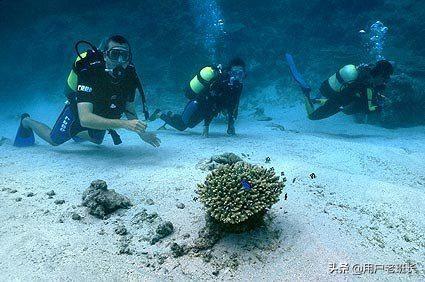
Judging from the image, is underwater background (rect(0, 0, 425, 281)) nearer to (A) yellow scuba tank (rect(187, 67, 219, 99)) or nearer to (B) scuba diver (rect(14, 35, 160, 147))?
(B) scuba diver (rect(14, 35, 160, 147))

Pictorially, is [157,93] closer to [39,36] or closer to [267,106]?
[267,106]

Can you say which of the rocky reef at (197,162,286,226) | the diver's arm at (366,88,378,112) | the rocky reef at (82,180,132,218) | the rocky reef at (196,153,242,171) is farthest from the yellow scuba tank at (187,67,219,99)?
the rocky reef at (197,162,286,226)

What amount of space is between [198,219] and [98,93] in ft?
11.6

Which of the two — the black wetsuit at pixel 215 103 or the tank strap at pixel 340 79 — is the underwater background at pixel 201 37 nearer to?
the tank strap at pixel 340 79

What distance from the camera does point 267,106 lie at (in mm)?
16125

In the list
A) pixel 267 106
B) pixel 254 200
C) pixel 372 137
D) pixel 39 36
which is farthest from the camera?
pixel 39 36

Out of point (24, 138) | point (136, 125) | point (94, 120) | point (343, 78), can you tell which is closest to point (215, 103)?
point (136, 125)

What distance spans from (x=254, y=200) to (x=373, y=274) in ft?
4.25

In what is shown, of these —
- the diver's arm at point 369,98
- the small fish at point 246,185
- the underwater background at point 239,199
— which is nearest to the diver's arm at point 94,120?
→ the underwater background at point 239,199

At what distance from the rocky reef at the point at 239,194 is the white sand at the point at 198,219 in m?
0.33

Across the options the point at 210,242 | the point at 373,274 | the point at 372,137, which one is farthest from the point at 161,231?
the point at 372,137

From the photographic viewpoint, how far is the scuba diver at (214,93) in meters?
8.19

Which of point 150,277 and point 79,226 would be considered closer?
point 150,277

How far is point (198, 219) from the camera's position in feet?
12.2
